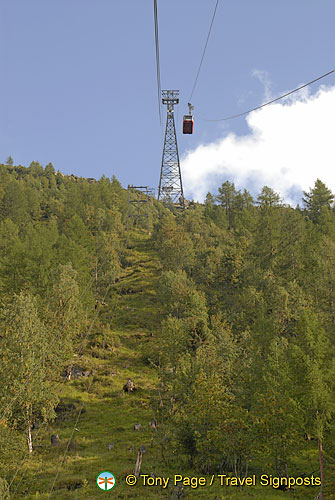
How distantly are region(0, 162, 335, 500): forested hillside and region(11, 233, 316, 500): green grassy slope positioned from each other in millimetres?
195

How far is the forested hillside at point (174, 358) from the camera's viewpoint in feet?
89.3

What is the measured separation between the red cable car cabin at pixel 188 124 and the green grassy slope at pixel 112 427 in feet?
71.5

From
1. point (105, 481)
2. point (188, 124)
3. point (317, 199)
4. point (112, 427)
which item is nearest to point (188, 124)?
point (188, 124)

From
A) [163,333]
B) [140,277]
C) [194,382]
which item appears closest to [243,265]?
[163,333]

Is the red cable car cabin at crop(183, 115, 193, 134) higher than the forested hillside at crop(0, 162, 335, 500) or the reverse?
higher

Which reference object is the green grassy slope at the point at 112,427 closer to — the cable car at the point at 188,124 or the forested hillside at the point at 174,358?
the forested hillside at the point at 174,358

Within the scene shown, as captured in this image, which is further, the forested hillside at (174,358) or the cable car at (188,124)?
the forested hillside at (174,358)

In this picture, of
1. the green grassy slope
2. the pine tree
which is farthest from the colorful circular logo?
the pine tree

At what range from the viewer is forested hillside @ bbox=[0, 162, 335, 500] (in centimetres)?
2722

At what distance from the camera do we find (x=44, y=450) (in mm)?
35906

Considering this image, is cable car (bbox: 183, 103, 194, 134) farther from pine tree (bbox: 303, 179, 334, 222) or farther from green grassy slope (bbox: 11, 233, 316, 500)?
pine tree (bbox: 303, 179, 334, 222)

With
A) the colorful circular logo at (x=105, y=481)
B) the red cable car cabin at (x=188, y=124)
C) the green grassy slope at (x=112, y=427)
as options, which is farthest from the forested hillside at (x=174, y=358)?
the red cable car cabin at (x=188, y=124)

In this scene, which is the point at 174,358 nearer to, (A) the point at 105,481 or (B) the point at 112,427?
(B) the point at 112,427

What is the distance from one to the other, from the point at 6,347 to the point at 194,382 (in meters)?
18.8
